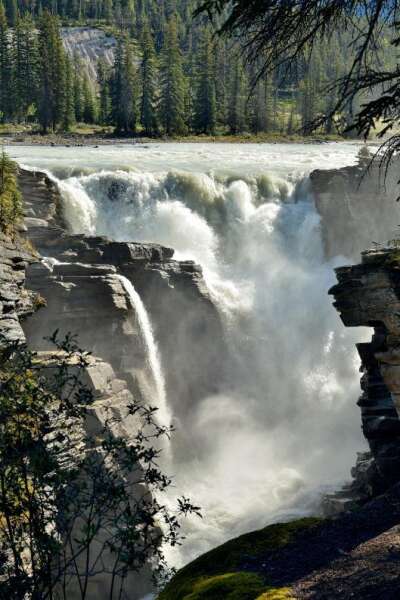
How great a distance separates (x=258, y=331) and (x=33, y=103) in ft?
238

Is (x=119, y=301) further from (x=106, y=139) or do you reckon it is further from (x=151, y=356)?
(x=106, y=139)

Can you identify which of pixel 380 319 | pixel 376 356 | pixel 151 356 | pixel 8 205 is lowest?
pixel 376 356

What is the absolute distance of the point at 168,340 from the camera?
31.6 metres

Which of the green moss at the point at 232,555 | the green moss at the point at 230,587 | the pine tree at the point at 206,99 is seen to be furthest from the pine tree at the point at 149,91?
the green moss at the point at 230,587

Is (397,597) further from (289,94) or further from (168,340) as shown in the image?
(289,94)

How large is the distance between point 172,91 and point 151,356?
59.5 metres

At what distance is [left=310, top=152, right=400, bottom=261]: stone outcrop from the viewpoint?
39438mm

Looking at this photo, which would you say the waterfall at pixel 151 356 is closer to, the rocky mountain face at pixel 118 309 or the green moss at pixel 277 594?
the rocky mountain face at pixel 118 309

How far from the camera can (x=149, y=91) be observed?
3290 inches

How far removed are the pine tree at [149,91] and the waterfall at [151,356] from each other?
56356mm

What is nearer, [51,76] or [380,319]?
[380,319]

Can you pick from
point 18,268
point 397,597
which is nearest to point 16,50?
point 18,268

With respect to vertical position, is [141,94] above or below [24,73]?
below

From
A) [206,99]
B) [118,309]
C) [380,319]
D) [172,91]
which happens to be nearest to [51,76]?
[172,91]
